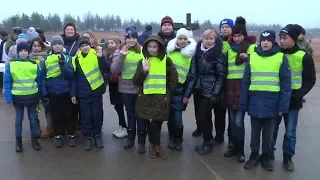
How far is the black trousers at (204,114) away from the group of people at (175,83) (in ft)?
0.04

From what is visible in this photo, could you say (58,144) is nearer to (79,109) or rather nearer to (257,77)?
(79,109)

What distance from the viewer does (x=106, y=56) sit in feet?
17.9

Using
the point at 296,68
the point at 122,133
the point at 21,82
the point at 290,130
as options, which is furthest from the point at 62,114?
the point at 296,68

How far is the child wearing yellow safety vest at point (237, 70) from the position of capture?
475 cm

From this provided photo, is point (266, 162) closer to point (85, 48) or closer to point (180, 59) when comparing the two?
point (180, 59)

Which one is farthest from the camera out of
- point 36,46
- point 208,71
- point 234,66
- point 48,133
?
point 48,133

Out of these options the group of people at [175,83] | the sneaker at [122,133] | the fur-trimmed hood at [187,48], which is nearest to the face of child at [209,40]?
the group of people at [175,83]

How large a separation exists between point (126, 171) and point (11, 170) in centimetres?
137

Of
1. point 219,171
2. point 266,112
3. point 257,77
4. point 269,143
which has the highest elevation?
point 257,77

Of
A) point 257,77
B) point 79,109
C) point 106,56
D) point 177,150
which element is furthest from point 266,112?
point 79,109

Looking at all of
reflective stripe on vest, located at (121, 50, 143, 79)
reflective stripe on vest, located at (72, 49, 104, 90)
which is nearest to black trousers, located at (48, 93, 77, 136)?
reflective stripe on vest, located at (72, 49, 104, 90)

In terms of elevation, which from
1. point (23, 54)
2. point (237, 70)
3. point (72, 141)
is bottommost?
point (72, 141)

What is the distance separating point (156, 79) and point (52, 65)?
1.51m

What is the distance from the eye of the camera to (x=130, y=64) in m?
5.23
